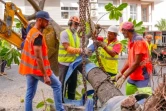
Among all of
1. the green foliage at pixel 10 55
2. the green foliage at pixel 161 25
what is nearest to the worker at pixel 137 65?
the green foliage at pixel 10 55

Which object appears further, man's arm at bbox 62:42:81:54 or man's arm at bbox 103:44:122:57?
man's arm at bbox 103:44:122:57

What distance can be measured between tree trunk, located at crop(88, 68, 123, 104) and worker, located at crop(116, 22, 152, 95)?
8.0 inches

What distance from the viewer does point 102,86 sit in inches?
181

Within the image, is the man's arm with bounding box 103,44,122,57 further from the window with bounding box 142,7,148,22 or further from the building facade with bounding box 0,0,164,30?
the window with bounding box 142,7,148,22

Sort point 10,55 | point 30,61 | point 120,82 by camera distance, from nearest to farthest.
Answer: point 120,82 < point 30,61 < point 10,55

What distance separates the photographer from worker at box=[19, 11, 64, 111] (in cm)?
506

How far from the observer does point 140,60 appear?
4.57 m

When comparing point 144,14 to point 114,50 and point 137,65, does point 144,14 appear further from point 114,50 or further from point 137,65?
point 137,65

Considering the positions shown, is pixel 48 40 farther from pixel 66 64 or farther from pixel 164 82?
pixel 164 82

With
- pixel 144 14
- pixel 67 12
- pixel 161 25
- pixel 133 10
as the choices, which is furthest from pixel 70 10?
pixel 161 25

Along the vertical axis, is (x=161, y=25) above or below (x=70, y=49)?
below

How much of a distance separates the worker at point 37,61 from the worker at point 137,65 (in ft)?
3.71

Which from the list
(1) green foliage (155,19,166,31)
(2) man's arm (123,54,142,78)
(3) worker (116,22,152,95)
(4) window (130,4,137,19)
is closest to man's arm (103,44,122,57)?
(3) worker (116,22,152,95)

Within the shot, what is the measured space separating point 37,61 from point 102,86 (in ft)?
3.65
